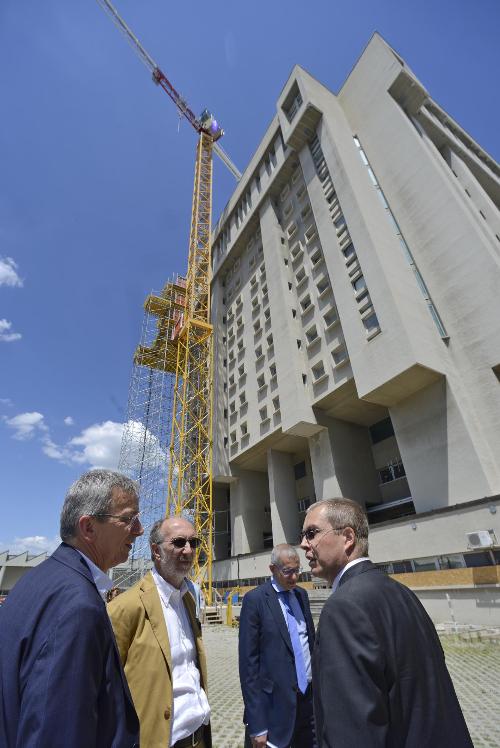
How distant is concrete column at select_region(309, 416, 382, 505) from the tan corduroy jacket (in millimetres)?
20014

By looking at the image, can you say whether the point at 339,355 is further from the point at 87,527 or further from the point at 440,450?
the point at 87,527

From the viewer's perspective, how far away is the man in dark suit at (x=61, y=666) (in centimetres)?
122

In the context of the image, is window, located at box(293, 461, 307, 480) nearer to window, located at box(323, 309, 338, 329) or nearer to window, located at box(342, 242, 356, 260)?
window, located at box(323, 309, 338, 329)

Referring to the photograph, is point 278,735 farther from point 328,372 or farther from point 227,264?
point 227,264

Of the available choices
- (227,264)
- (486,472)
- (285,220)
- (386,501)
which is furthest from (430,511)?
(227,264)

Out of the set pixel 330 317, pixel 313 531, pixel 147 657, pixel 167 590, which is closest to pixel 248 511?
pixel 330 317

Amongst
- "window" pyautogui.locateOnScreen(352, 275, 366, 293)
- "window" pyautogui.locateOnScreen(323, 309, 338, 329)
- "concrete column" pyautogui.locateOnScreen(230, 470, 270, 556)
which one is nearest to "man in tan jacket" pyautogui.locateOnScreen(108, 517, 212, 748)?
"window" pyautogui.locateOnScreen(352, 275, 366, 293)

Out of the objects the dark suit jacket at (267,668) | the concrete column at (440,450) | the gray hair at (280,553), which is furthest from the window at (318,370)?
the dark suit jacket at (267,668)

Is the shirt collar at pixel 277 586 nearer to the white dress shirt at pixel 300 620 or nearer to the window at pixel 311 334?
the white dress shirt at pixel 300 620

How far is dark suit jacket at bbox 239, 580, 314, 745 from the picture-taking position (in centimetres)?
299

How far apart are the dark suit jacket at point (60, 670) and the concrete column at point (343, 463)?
21128 millimetres

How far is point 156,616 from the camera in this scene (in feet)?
8.39

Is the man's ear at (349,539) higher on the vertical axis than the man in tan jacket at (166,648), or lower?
higher

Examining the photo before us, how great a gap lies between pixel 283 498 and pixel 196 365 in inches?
591
